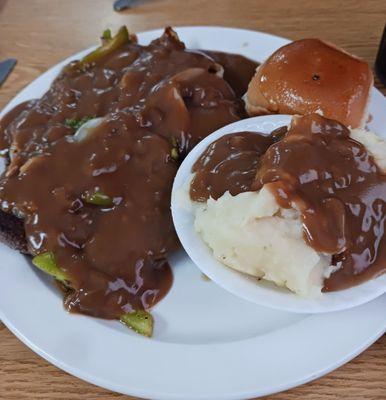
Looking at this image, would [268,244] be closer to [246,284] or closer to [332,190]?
[246,284]

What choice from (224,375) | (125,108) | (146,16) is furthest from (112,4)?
(224,375)

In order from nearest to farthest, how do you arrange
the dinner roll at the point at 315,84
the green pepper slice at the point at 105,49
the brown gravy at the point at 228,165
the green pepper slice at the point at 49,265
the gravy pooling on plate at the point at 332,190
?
the gravy pooling on plate at the point at 332,190 < the brown gravy at the point at 228,165 < the green pepper slice at the point at 49,265 < the dinner roll at the point at 315,84 < the green pepper slice at the point at 105,49

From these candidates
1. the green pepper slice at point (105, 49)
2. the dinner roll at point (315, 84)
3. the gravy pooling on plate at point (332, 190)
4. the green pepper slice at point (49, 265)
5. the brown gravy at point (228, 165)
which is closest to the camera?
the gravy pooling on plate at point (332, 190)

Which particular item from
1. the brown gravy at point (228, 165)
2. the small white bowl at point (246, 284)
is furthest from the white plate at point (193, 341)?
the brown gravy at point (228, 165)

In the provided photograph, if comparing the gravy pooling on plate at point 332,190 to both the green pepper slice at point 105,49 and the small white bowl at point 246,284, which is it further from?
the green pepper slice at point 105,49

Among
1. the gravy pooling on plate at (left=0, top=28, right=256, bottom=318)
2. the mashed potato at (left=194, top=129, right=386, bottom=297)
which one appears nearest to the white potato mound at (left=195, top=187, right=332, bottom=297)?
the mashed potato at (left=194, top=129, right=386, bottom=297)

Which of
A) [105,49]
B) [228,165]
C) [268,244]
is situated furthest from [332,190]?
[105,49]

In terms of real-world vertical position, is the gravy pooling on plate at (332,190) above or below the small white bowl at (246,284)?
above
